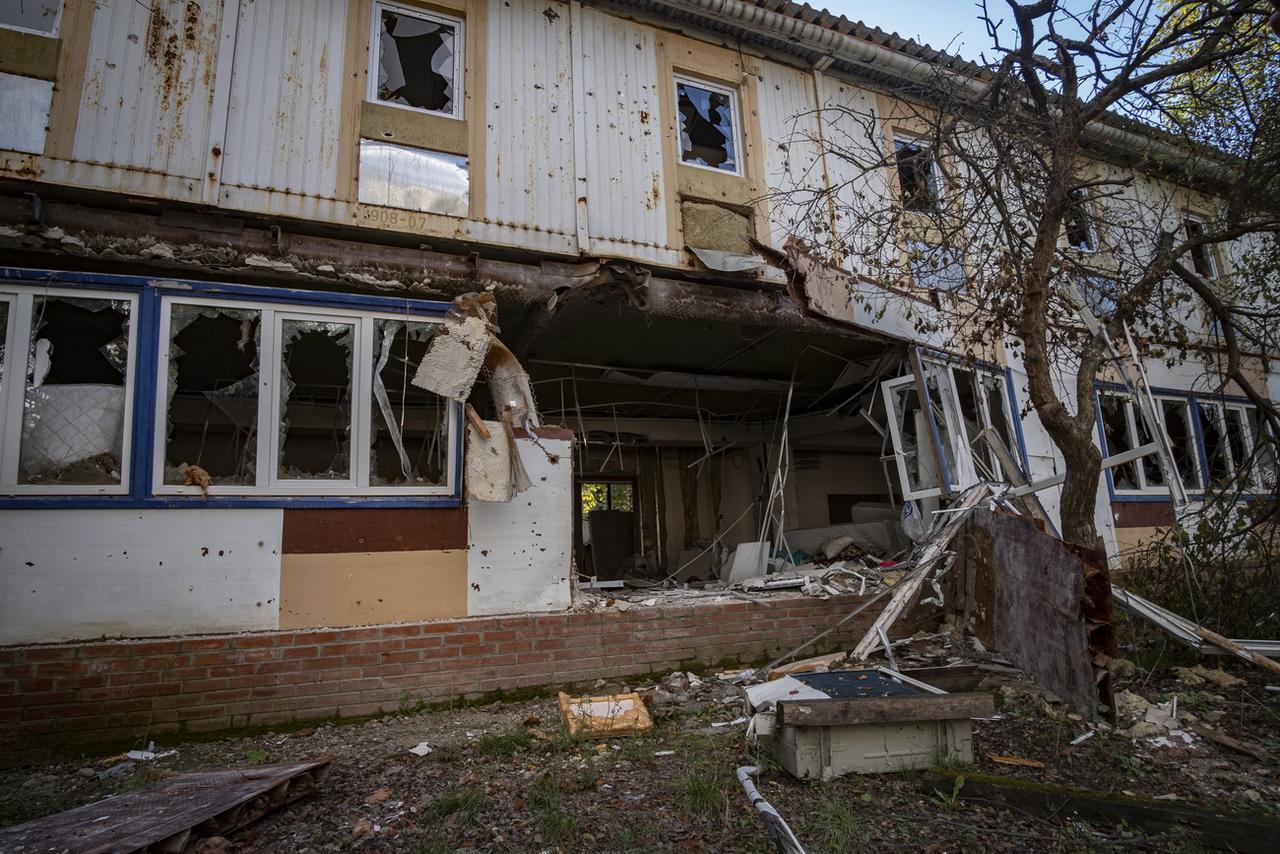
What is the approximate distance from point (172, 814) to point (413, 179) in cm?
499

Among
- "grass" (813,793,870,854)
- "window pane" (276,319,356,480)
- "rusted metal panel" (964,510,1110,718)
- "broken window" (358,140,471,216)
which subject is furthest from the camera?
"broken window" (358,140,471,216)

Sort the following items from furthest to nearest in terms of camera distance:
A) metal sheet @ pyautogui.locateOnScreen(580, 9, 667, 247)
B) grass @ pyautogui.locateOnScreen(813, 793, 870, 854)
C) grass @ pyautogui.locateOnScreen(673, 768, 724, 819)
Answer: metal sheet @ pyautogui.locateOnScreen(580, 9, 667, 247), grass @ pyautogui.locateOnScreen(673, 768, 724, 819), grass @ pyautogui.locateOnScreen(813, 793, 870, 854)

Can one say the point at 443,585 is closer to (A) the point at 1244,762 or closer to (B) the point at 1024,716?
(B) the point at 1024,716

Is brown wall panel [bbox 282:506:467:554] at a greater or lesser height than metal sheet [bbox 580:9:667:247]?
Answer: lesser

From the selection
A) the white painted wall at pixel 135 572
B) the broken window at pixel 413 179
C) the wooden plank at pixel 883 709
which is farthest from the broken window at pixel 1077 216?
the white painted wall at pixel 135 572

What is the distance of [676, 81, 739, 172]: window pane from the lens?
298 inches

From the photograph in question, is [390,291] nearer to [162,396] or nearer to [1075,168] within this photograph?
[162,396]

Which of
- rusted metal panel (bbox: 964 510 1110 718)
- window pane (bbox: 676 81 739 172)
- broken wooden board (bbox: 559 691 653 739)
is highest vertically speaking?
window pane (bbox: 676 81 739 172)

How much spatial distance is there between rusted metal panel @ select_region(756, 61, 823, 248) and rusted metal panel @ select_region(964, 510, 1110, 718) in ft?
12.5

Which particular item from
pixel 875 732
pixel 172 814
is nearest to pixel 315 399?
pixel 172 814

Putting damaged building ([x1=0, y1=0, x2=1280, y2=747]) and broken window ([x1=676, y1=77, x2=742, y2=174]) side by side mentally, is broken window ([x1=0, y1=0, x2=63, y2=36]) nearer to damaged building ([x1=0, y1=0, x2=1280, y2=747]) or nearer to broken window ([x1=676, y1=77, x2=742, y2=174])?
damaged building ([x1=0, y1=0, x2=1280, y2=747])

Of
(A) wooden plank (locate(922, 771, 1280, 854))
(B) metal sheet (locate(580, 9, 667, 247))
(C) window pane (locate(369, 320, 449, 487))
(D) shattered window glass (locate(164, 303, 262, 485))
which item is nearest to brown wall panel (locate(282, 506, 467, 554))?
(C) window pane (locate(369, 320, 449, 487))

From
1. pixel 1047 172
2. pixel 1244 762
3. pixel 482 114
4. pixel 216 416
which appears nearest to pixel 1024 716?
pixel 1244 762

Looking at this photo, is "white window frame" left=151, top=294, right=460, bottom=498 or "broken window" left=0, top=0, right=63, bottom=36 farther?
"broken window" left=0, top=0, right=63, bottom=36
